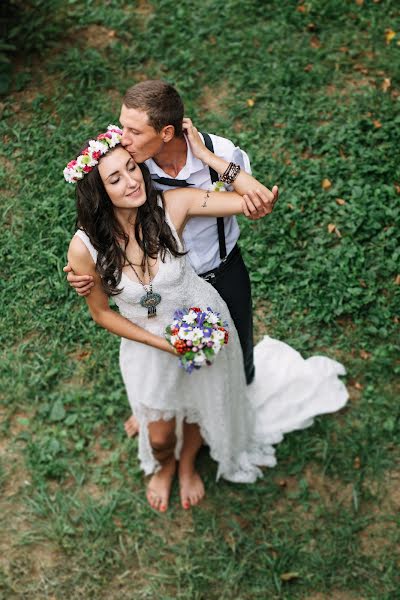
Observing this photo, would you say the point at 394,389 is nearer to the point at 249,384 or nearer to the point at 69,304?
the point at 249,384

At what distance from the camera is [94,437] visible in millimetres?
4859

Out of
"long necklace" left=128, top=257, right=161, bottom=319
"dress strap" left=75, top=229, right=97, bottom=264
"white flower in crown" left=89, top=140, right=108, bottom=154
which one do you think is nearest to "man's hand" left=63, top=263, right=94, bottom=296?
"dress strap" left=75, top=229, right=97, bottom=264

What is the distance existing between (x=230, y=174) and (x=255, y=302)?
225 cm

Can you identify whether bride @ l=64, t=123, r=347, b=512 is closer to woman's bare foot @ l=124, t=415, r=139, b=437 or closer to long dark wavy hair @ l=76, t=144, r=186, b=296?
long dark wavy hair @ l=76, t=144, r=186, b=296

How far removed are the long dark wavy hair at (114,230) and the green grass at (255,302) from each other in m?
1.96

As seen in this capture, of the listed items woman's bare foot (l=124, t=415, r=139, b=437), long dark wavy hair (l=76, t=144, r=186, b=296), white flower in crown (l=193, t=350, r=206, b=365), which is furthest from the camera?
woman's bare foot (l=124, t=415, r=139, b=437)

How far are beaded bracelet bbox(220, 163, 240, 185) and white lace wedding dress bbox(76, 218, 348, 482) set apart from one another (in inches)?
13.3

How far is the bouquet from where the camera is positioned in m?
3.27

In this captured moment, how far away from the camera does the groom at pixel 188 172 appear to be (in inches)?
118

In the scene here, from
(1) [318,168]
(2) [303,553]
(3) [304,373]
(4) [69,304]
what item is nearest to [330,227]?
(1) [318,168]

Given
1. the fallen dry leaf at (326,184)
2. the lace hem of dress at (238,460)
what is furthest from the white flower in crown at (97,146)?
the fallen dry leaf at (326,184)

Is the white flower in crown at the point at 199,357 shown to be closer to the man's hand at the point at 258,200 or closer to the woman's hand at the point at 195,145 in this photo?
the man's hand at the point at 258,200

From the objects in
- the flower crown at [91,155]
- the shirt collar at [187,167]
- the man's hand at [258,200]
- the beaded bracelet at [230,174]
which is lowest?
the man's hand at [258,200]

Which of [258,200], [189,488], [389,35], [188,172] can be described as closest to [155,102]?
[188,172]
